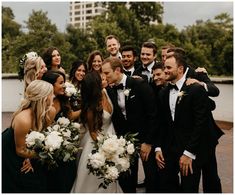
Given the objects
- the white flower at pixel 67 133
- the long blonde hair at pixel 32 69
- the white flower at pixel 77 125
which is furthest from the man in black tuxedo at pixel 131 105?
the long blonde hair at pixel 32 69

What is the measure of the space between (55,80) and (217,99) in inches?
369

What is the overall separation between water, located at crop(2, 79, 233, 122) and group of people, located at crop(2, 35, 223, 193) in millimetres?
8114

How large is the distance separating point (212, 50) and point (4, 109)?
1305 inches

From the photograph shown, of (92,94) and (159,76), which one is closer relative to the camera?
(92,94)

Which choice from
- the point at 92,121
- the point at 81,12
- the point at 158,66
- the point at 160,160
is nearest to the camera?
the point at 92,121

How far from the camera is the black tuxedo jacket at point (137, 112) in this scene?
5.11 meters

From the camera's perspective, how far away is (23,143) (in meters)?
4.34

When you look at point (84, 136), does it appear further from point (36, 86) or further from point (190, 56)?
point (190, 56)

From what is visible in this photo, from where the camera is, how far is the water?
13289 millimetres

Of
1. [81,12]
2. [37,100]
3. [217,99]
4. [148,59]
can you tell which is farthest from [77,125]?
[81,12]

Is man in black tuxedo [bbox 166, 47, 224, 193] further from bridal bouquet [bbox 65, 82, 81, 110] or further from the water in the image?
the water

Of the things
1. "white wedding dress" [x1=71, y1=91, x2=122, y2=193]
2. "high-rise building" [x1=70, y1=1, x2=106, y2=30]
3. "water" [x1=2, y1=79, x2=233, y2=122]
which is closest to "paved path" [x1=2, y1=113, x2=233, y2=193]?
"water" [x1=2, y1=79, x2=233, y2=122]

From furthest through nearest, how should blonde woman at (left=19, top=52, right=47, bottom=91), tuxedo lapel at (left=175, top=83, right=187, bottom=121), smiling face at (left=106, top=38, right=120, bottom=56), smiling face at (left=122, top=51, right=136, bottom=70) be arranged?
smiling face at (left=106, top=38, right=120, bottom=56), smiling face at (left=122, top=51, right=136, bottom=70), blonde woman at (left=19, top=52, right=47, bottom=91), tuxedo lapel at (left=175, top=83, right=187, bottom=121)

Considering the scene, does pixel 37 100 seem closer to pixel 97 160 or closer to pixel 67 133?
pixel 67 133
